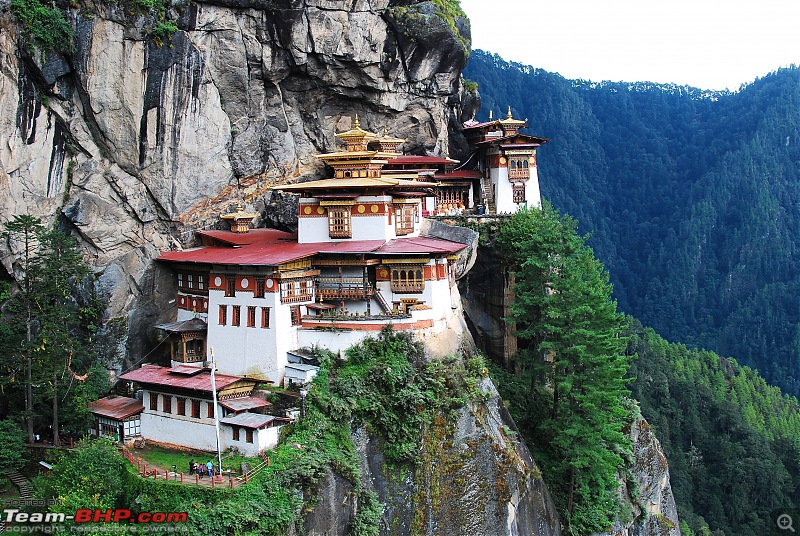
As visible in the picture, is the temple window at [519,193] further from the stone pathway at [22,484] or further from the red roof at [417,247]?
the stone pathway at [22,484]

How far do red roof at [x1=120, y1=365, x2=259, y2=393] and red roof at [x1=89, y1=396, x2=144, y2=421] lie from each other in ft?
3.41

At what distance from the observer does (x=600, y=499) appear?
3766 cm

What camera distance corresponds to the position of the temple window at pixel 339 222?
121ft

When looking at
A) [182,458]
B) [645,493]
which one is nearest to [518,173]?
[645,493]

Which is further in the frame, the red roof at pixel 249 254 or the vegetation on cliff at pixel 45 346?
the red roof at pixel 249 254

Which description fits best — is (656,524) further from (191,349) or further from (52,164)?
(52,164)

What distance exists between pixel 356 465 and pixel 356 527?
6.80 ft

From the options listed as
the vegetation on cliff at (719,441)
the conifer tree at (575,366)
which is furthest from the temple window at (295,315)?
the vegetation on cliff at (719,441)

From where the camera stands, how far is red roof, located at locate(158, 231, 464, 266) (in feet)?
109

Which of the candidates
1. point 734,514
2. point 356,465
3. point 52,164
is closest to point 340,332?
point 356,465

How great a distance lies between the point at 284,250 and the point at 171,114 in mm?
8218

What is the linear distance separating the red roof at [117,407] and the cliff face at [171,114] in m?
3.37

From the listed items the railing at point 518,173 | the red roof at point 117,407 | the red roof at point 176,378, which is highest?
the railing at point 518,173

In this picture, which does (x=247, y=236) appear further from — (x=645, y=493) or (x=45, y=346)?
(x=645, y=493)
